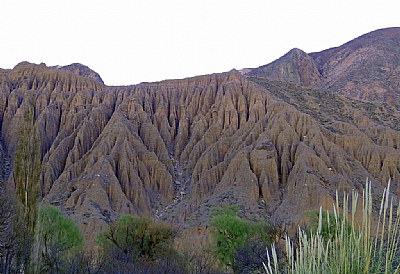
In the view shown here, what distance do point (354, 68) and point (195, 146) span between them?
192 feet

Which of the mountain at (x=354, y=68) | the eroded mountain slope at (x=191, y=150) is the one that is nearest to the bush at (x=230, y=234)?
the eroded mountain slope at (x=191, y=150)

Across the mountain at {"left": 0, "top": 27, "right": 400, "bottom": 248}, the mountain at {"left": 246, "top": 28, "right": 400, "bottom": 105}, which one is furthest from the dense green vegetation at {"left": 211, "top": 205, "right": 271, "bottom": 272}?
the mountain at {"left": 246, "top": 28, "right": 400, "bottom": 105}

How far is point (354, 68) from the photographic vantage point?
102m

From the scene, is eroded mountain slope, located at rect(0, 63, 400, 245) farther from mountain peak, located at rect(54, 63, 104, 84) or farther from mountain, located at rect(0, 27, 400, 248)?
mountain peak, located at rect(54, 63, 104, 84)

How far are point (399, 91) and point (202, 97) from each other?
152 feet

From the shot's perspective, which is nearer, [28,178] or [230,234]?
[28,178]

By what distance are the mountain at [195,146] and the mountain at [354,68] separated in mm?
26225

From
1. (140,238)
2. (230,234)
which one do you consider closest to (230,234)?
(230,234)

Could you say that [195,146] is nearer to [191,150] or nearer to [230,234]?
[191,150]

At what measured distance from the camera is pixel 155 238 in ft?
94.9

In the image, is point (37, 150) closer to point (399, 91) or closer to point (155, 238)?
point (155, 238)

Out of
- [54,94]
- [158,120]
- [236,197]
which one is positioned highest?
[54,94]

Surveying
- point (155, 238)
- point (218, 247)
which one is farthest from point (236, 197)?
point (155, 238)

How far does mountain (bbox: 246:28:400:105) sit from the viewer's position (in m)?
91.8
